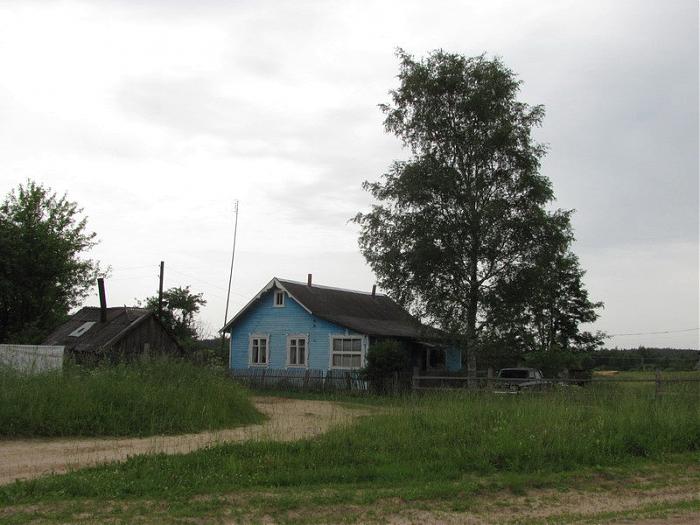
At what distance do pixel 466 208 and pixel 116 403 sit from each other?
16073 millimetres

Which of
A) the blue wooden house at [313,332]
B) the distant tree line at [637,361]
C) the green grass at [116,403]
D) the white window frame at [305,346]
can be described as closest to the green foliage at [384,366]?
the blue wooden house at [313,332]

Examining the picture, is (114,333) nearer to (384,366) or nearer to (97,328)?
(97,328)

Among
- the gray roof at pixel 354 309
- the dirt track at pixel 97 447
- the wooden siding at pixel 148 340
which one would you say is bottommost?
the dirt track at pixel 97 447

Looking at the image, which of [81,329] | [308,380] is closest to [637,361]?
[308,380]

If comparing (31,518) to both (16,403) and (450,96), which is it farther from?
(450,96)

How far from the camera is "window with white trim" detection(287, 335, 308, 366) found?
111 feet

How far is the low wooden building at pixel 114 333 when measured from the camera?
111ft

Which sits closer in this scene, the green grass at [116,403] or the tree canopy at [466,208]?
the green grass at [116,403]

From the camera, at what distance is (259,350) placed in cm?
3569

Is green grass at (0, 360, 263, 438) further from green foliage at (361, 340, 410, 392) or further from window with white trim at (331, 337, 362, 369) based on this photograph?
window with white trim at (331, 337, 362, 369)

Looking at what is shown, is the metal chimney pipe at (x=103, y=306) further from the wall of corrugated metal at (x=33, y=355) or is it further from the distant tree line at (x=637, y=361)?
the distant tree line at (x=637, y=361)

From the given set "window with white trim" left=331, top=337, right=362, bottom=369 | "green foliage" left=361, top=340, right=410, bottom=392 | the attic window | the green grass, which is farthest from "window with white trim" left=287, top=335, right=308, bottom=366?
the green grass

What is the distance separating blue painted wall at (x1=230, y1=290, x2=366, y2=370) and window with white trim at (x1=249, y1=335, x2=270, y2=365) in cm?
25

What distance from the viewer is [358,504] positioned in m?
8.59
